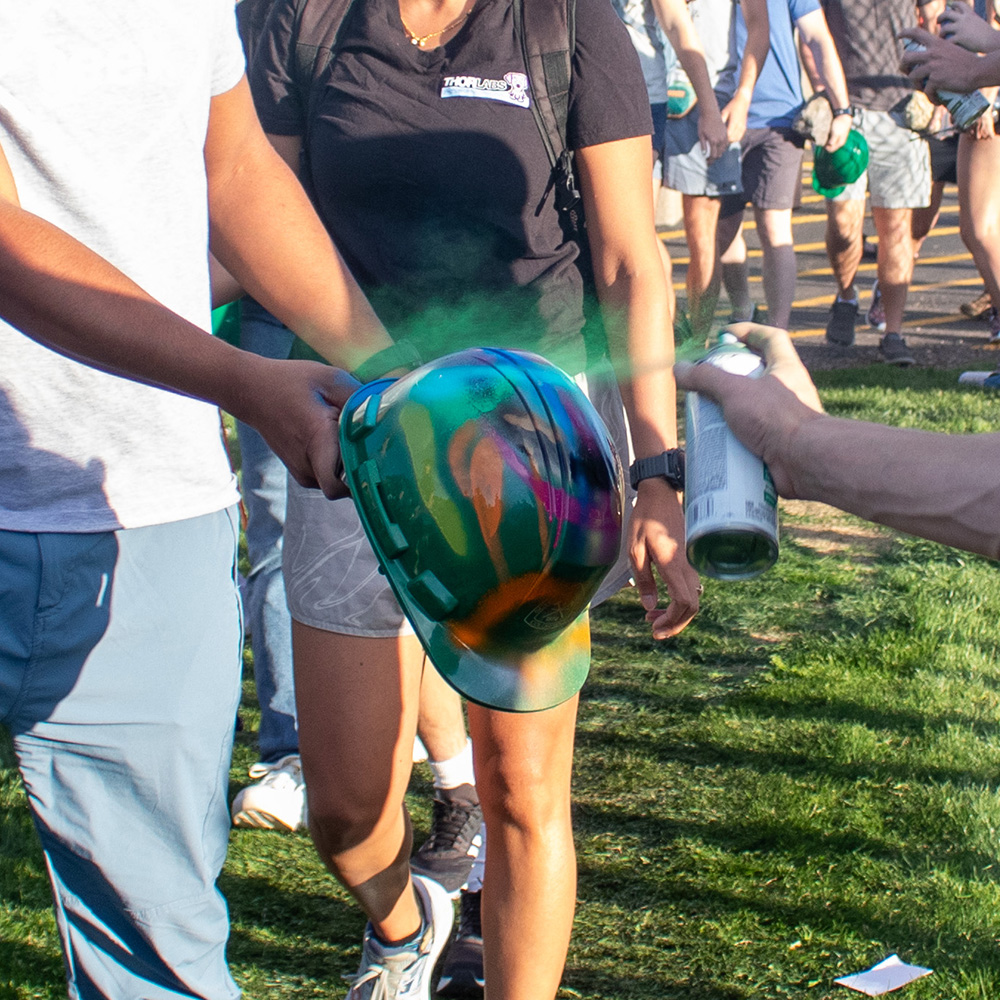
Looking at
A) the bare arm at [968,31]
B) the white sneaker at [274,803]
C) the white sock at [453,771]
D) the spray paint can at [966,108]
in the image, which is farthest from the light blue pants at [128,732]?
the spray paint can at [966,108]

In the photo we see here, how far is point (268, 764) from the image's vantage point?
3.28 metres

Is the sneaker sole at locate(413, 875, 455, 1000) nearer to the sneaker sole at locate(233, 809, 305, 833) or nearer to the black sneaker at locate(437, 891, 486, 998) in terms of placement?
the black sneaker at locate(437, 891, 486, 998)

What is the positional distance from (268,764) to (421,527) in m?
2.08

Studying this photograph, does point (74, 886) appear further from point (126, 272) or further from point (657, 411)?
point (657, 411)

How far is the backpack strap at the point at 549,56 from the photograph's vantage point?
2.15m

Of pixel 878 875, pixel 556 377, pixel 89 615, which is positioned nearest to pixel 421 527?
pixel 556 377

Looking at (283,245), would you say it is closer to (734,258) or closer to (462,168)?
(462,168)

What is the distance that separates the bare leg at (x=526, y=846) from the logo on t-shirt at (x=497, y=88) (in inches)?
41.1

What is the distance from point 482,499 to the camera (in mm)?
1351

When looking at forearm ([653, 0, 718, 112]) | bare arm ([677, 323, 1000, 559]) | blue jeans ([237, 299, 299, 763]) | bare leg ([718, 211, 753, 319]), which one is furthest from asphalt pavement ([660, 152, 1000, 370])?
bare arm ([677, 323, 1000, 559])

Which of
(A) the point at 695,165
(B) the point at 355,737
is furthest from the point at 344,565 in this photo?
(A) the point at 695,165

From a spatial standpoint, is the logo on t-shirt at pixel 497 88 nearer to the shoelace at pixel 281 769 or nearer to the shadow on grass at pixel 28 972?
the shoelace at pixel 281 769

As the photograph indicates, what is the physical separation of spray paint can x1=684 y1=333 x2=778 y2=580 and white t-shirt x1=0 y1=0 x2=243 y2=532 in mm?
750

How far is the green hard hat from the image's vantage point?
6.57m
